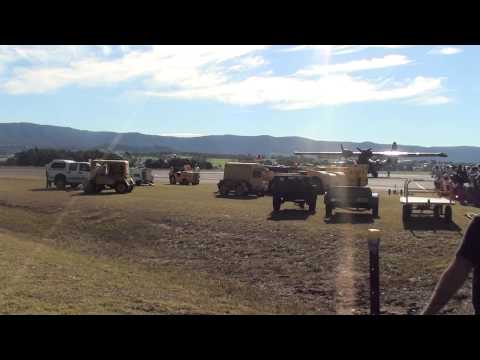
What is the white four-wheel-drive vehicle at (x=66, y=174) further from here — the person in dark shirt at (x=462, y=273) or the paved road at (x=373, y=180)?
the person in dark shirt at (x=462, y=273)

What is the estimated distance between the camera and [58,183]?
1410 inches

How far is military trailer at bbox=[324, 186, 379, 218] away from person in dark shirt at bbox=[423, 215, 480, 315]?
17103 millimetres

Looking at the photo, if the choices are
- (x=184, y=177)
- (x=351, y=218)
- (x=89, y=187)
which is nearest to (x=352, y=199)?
(x=351, y=218)

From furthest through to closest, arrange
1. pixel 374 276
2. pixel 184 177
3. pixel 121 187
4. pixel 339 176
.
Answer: pixel 184 177
pixel 121 187
pixel 339 176
pixel 374 276

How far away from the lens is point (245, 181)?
1236 inches

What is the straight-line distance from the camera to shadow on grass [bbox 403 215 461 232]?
54.0 ft

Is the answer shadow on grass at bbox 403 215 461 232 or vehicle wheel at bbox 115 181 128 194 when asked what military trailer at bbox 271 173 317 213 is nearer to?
shadow on grass at bbox 403 215 461 232

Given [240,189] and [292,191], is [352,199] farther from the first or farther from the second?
[240,189]

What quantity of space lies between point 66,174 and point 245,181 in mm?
13038

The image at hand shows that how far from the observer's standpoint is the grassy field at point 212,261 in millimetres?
9305

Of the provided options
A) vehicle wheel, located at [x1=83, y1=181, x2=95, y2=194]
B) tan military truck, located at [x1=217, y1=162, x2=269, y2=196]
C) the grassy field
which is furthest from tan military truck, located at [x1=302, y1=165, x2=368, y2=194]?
vehicle wheel, located at [x1=83, y1=181, x2=95, y2=194]
